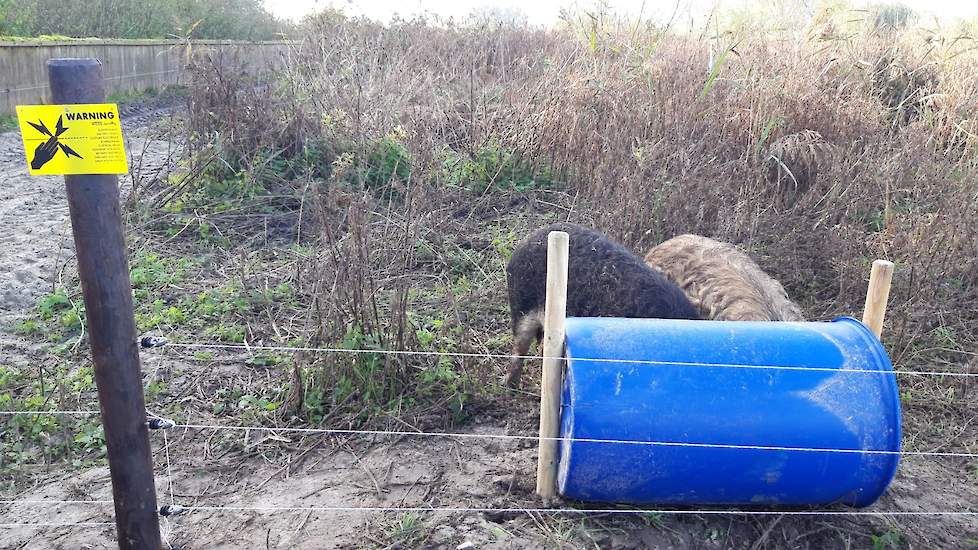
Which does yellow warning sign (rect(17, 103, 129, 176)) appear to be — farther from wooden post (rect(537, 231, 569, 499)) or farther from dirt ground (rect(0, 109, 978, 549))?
dirt ground (rect(0, 109, 978, 549))

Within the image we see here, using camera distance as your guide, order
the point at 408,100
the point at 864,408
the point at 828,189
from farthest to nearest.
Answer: the point at 408,100 < the point at 828,189 < the point at 864,408

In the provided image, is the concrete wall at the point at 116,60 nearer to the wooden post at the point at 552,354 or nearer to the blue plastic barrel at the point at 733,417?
the wooden post at the point at 552,354

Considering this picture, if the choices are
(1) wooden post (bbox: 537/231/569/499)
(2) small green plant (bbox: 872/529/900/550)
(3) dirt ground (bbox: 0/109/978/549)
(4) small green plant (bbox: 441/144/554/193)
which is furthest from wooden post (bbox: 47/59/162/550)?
(4) small green plant (bbox: 441/144/554/193)

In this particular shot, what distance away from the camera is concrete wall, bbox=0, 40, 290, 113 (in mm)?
11750

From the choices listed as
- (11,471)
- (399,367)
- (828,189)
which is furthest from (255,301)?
(828,189)

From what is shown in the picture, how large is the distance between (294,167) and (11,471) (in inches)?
194

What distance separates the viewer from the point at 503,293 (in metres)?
6.03

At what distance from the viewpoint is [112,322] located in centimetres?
269

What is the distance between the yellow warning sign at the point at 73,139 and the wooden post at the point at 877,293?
3029 millimetres

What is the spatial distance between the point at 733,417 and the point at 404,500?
157 centimetres

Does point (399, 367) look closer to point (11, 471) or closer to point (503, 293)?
point (503, 293)

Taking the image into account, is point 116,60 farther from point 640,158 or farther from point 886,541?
point 886,541

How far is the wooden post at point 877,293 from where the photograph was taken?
3.43 metres

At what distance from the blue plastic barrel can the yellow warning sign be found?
1899 millimetres
